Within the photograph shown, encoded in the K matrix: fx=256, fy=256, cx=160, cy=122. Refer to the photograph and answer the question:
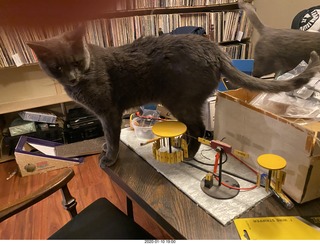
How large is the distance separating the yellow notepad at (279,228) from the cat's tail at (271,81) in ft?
1.40

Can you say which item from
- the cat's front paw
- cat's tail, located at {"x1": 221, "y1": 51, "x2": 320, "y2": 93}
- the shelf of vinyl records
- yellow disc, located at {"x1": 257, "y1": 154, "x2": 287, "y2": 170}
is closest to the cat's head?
the cat's front paw

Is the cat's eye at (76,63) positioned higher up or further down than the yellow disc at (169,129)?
higher up

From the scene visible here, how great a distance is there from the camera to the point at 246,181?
92 centimetres

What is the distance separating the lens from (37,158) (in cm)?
189

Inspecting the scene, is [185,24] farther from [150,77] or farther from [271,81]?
[271,81]

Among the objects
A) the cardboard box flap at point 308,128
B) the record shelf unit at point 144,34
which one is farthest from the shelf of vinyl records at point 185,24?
the cardboard box flap at point 308,128

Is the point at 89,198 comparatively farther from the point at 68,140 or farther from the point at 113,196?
the point at 68,140

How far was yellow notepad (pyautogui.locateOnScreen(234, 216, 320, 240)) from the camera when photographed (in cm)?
69

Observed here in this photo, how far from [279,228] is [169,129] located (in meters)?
0.46

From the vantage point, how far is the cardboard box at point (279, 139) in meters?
0.74

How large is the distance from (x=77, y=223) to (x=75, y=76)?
55 centimetres

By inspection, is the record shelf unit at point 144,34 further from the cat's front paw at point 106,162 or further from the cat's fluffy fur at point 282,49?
the cat's front paw at point 106,162

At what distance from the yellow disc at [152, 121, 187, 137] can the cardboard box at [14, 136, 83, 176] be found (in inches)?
50.6

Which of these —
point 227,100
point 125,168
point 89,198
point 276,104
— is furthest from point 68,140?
point 276,104
